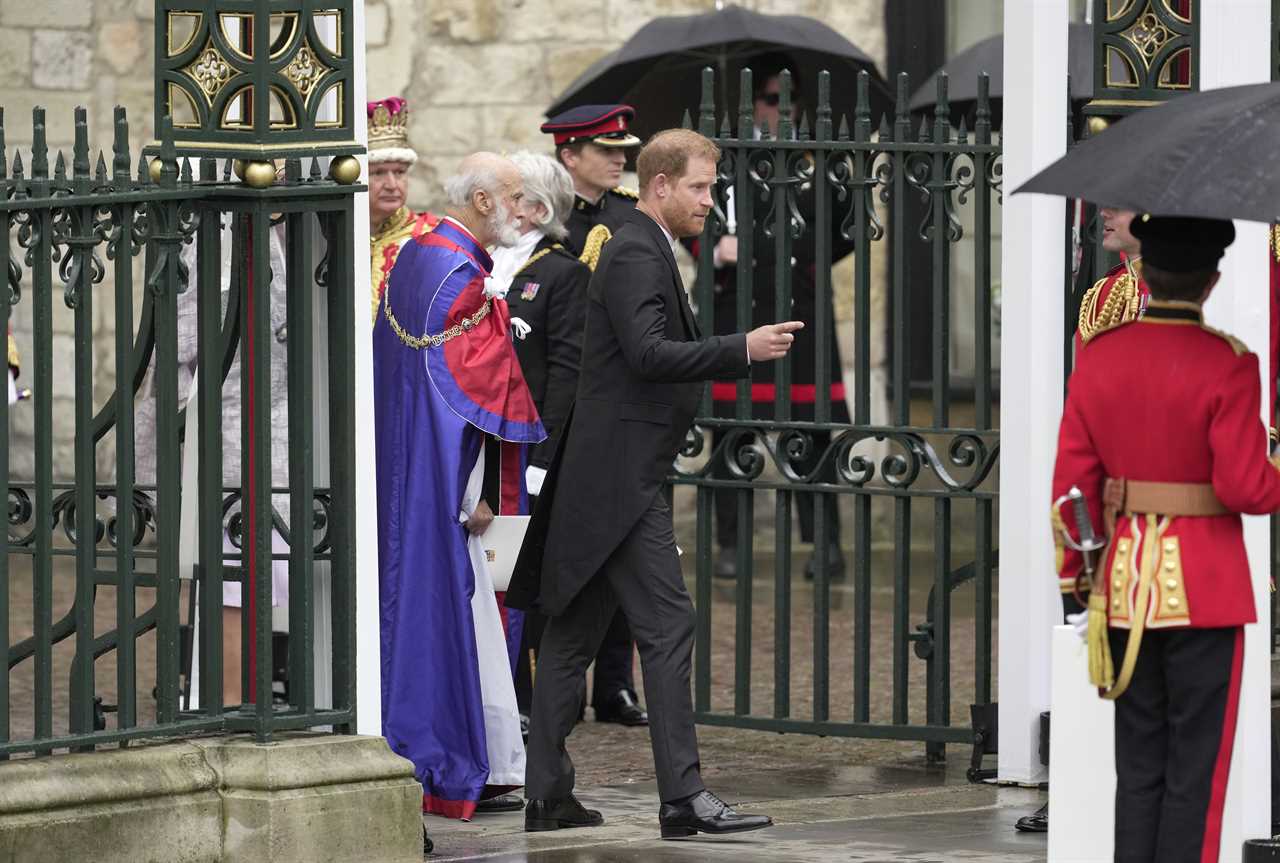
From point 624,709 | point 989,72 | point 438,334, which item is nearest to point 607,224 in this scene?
point 624,709

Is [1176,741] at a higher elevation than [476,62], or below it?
below

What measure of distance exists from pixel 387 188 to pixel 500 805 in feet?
8.33

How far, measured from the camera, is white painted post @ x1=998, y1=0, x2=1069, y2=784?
7.80 m

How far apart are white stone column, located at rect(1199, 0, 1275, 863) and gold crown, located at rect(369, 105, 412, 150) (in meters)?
3.76

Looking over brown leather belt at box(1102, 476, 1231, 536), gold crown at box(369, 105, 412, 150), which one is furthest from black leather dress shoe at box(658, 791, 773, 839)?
gold crown at box(369, 105, 412, 150)

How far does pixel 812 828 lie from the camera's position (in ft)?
24.0

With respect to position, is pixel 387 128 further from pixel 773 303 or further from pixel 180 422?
pixel 180 422

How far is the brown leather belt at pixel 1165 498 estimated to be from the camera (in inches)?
215

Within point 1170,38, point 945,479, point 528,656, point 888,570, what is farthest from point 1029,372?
point 888,570

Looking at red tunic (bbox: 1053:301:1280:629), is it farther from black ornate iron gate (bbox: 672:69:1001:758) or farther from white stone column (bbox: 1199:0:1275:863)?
black ornate iron gate (bbox: 672:69:1001:758)

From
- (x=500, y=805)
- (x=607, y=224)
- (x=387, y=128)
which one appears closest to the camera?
(x=500, y=805)

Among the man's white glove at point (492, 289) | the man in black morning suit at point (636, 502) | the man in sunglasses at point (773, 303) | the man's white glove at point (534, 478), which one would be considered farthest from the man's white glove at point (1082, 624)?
the man in sunglasses at point (773, 303)

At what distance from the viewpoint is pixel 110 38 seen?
1438cm

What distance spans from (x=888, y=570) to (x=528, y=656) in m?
4.64
